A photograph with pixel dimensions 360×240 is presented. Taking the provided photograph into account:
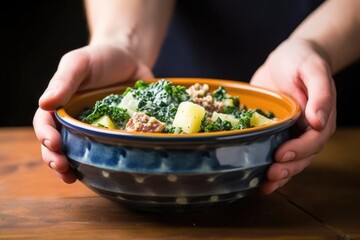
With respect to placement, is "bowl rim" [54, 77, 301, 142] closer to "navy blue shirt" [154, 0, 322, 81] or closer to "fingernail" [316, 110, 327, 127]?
"fingernail" [316, 110, 327, 127]

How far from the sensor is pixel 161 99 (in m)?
1.19

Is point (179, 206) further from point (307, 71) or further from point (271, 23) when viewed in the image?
point (271, 23)

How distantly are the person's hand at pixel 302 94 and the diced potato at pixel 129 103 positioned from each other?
0.27m

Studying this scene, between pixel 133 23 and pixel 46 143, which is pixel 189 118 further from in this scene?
pixel 133 23

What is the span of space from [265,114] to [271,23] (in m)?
0.67

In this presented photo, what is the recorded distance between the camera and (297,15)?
1.89 m

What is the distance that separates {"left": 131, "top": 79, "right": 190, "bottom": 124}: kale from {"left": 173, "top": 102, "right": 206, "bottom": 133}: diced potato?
1.8 inches

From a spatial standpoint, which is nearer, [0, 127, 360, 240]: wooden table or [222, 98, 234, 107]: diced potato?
[0, 127, 360, 240]: wooden table

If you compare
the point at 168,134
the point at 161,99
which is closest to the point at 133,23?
the point at 161,99

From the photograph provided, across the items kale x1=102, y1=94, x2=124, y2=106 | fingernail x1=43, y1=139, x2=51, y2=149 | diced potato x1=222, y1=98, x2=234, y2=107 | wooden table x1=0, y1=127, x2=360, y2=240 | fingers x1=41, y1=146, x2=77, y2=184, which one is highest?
kale x1=102, y1=94, x2=124, y2=106

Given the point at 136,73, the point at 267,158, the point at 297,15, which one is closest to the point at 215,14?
the point at 297,15

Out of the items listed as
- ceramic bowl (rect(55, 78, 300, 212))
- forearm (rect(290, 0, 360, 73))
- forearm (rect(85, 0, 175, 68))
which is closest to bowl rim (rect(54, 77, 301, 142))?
ceramic bowl (rect(55, 78, 300, 212))

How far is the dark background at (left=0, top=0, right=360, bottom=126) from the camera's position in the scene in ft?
10.3

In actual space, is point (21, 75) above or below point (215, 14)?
below
